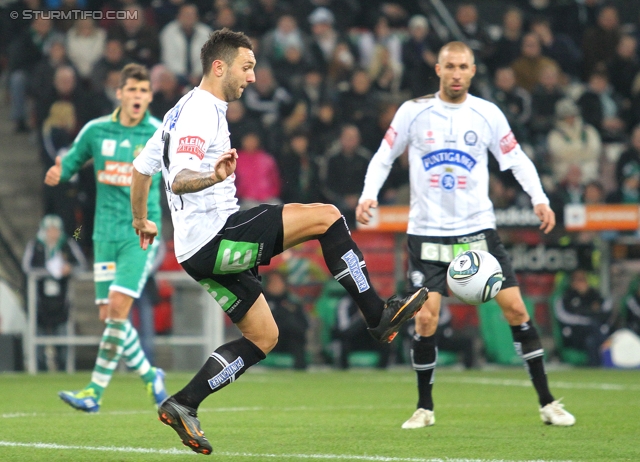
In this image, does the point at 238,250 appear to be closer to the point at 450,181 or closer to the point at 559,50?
the point at 450,181

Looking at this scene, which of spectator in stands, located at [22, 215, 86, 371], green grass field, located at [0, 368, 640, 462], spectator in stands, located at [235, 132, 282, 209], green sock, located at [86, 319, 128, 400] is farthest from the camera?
spectator in stands, located at [235, 132, 282, 209]

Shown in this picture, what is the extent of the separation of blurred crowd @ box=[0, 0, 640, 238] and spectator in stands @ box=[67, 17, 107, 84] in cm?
2

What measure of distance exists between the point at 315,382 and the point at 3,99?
27.1 ft

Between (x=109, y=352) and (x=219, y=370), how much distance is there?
3.29 metres

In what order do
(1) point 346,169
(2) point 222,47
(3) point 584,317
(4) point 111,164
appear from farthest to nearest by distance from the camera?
(1) point 346,169
(3) point 584,317
(4) point 111,164
(2) point 222,47

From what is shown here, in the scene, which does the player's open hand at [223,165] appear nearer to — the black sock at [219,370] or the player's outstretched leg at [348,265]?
the player's outstretched leg at [348,265]

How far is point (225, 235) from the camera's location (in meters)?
6.09

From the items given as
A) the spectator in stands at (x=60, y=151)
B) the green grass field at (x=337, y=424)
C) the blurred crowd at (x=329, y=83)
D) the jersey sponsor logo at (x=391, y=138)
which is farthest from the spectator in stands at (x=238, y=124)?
the jersey sponsor logo at (x=391, y=138)

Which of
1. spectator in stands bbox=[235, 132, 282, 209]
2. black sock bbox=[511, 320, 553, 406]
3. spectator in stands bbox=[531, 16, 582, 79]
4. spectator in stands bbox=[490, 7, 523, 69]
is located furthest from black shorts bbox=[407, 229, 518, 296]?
spectator in stands bbox=[531, 16, 582, 79]

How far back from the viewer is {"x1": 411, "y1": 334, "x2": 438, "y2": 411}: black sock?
8016 mm

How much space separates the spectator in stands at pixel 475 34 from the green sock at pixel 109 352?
11229 mm

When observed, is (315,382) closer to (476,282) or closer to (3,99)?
(476,282)

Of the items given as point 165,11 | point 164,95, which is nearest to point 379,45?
point 165,11

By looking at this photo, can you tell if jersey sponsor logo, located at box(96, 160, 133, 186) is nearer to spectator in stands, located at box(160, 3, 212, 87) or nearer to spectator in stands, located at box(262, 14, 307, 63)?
spectator in stands, located at box(160, 3, 212, 87)
